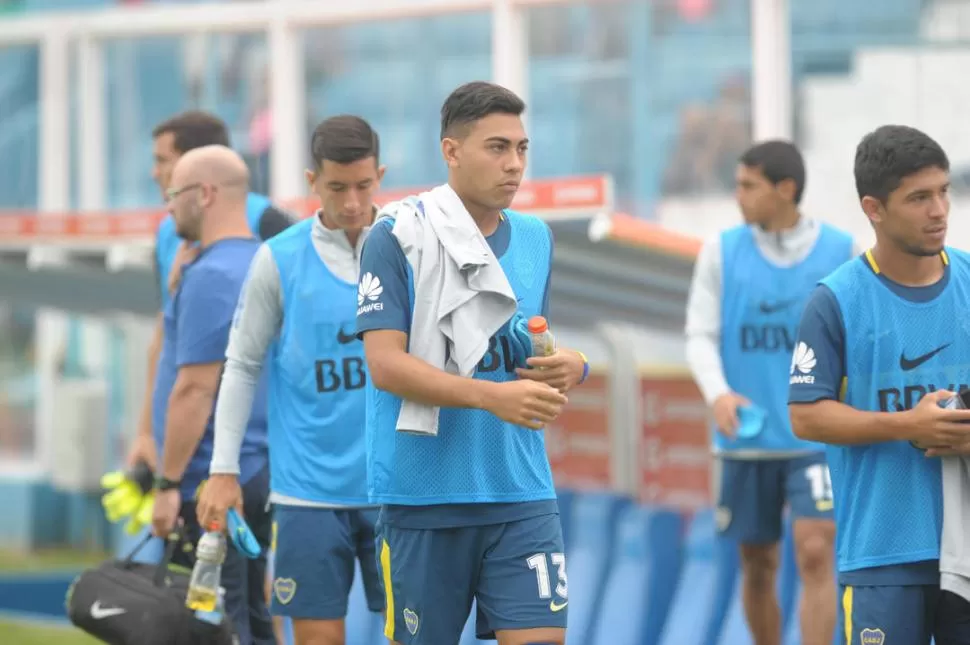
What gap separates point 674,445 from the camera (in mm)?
12086

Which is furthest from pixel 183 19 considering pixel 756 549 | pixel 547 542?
pixel 547 542

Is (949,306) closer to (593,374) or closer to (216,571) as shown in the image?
(216,571)

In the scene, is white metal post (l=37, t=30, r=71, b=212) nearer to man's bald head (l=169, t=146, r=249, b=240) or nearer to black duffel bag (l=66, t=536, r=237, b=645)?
man's bald head (l=169, t=146, r=249, b=240)

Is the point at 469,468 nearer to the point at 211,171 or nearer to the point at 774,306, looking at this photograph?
the point at 211,171

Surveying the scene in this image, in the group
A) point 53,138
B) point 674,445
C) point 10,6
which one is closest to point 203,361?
point 674,445

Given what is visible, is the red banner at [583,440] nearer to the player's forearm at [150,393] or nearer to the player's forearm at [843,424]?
the player's forearm at [150,393]

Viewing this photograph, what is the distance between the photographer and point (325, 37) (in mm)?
16922

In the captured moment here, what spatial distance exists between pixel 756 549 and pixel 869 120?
5.78 meters

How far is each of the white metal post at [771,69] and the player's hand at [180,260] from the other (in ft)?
20.8

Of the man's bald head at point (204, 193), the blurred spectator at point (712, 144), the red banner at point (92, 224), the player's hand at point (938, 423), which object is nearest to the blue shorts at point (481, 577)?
the player's hand at point (938, 423)

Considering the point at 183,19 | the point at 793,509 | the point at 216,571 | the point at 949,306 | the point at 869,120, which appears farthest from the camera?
the point at 183,19

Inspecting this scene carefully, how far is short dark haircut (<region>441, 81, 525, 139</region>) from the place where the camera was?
189 inches

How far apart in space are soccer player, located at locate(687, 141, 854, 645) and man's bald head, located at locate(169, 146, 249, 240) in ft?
6.63

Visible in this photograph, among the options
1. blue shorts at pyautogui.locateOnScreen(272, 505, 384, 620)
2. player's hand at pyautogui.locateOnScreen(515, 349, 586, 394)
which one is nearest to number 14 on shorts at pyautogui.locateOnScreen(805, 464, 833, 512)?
blue shorts at pyautogui.locateOnScreen(272, 505, 384, 620)
